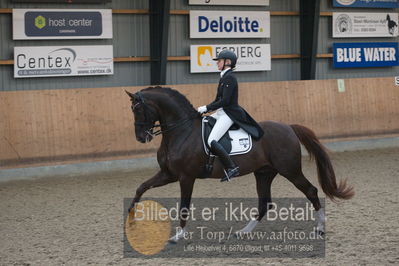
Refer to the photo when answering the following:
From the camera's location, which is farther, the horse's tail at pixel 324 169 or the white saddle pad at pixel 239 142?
the horse's tail at pixel 324 169

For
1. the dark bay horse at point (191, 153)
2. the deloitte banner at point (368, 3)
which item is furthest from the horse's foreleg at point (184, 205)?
the deloitte banner at point (368, 3)

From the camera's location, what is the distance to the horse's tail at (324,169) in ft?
26.3

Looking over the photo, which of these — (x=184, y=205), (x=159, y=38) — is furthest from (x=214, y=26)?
(x=184, y=205)

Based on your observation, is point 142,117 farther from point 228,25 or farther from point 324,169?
point 228,25

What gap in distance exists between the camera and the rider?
7.64 metres

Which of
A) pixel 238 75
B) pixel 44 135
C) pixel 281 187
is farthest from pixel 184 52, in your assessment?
pixel 281 187

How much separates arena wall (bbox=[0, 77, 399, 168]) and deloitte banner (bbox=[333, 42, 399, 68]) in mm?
1583

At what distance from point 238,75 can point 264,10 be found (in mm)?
1828

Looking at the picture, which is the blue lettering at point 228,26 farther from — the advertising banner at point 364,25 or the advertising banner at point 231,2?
the advertising banner at point 364,25

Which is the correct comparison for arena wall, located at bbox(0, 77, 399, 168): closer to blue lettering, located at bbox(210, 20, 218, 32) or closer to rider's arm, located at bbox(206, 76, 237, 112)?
blue lettering, located at bbox(210, 20, 218, 32)

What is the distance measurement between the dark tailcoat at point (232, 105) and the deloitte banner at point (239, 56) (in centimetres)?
834

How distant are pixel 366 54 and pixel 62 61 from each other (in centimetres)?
857

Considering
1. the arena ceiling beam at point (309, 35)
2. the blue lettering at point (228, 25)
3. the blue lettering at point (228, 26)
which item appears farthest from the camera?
the arena ceiling beam at point (309, 35)

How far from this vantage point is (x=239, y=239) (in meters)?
7.48
